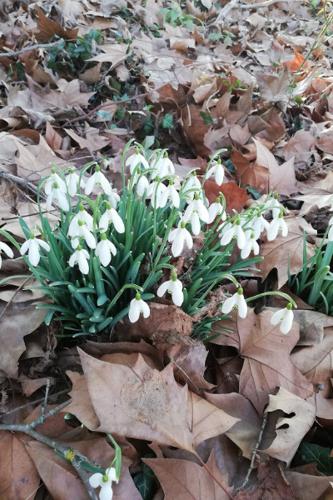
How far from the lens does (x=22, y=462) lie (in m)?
1.09

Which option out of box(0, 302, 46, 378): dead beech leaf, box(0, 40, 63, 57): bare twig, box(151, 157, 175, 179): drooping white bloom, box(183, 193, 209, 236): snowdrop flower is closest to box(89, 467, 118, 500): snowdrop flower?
box(0, 302, 46, 378): dead beech leaf

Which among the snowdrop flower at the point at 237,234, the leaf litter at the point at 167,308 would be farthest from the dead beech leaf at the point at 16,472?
the snowdrop flower at the point at 237,234

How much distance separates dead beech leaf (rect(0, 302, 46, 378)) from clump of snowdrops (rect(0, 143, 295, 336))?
6 centimetres

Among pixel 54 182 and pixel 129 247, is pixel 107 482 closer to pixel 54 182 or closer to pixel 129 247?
pixel 129 247

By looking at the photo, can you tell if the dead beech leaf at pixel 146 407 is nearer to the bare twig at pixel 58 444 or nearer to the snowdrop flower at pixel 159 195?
the bare twig at pixel 58 444

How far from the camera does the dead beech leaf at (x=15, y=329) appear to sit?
1.26 metres

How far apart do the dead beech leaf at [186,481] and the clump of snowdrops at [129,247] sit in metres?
0.34

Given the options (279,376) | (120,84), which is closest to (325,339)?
(279,376)

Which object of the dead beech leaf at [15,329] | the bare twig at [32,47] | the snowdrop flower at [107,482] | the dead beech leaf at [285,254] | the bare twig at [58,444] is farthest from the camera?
the bare twig at [32,47]

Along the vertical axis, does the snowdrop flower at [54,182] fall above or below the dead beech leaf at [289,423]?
above

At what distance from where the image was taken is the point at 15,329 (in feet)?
4.31

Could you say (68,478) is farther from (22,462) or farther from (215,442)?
(215,442)

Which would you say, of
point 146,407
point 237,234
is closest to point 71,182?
point 237,234

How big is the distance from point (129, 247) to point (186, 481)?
608mm
